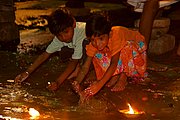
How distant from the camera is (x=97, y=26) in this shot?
176 inches

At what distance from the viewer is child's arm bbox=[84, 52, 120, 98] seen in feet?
15.0

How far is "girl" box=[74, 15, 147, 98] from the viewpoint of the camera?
4.53 meters

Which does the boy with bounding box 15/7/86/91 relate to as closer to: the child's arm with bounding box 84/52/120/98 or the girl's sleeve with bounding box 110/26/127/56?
the girl's sleeve with bounding box 110/26/127/56

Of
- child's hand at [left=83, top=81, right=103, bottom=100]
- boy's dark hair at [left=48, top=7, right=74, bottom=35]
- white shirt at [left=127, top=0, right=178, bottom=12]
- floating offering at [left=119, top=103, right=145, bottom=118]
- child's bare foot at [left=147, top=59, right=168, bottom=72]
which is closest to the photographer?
floating offering at [left=119, top=103, right=145, bottom=118]

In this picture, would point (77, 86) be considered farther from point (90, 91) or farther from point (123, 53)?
point (123, 53)

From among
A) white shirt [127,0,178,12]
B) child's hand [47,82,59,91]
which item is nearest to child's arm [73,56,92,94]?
child's hand [47,82,59,91]

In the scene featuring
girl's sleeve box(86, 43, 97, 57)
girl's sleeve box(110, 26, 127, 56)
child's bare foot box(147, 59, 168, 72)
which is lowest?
child's bare foot box(147, 59, 168, 72)

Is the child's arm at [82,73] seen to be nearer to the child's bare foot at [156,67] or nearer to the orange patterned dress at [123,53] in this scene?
the orange patterned dress at [123,53]

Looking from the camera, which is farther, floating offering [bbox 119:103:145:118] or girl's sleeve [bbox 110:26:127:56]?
girl's sleeve [bbox 110:26:127:56]

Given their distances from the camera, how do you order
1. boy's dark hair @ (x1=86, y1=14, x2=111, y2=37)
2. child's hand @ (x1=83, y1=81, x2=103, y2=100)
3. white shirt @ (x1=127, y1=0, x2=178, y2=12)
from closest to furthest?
boy's dark hair @ (x1=86, y1=14, x2=111, y2=37) < child's hand @ (x1=83, y1=81, x2=103, y2=100) < white shirt @ (x1=127, y1=0, x2=178, y2=12)

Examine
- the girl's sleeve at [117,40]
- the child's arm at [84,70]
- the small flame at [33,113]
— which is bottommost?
the small flame at [33,113]

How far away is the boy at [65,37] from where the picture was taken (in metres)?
4.73

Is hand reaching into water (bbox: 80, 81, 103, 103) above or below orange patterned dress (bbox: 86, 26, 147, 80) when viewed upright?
below

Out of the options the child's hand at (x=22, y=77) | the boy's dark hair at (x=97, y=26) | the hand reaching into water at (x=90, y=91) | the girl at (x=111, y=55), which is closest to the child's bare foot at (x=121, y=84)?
the girl at (x=111, y=55)
